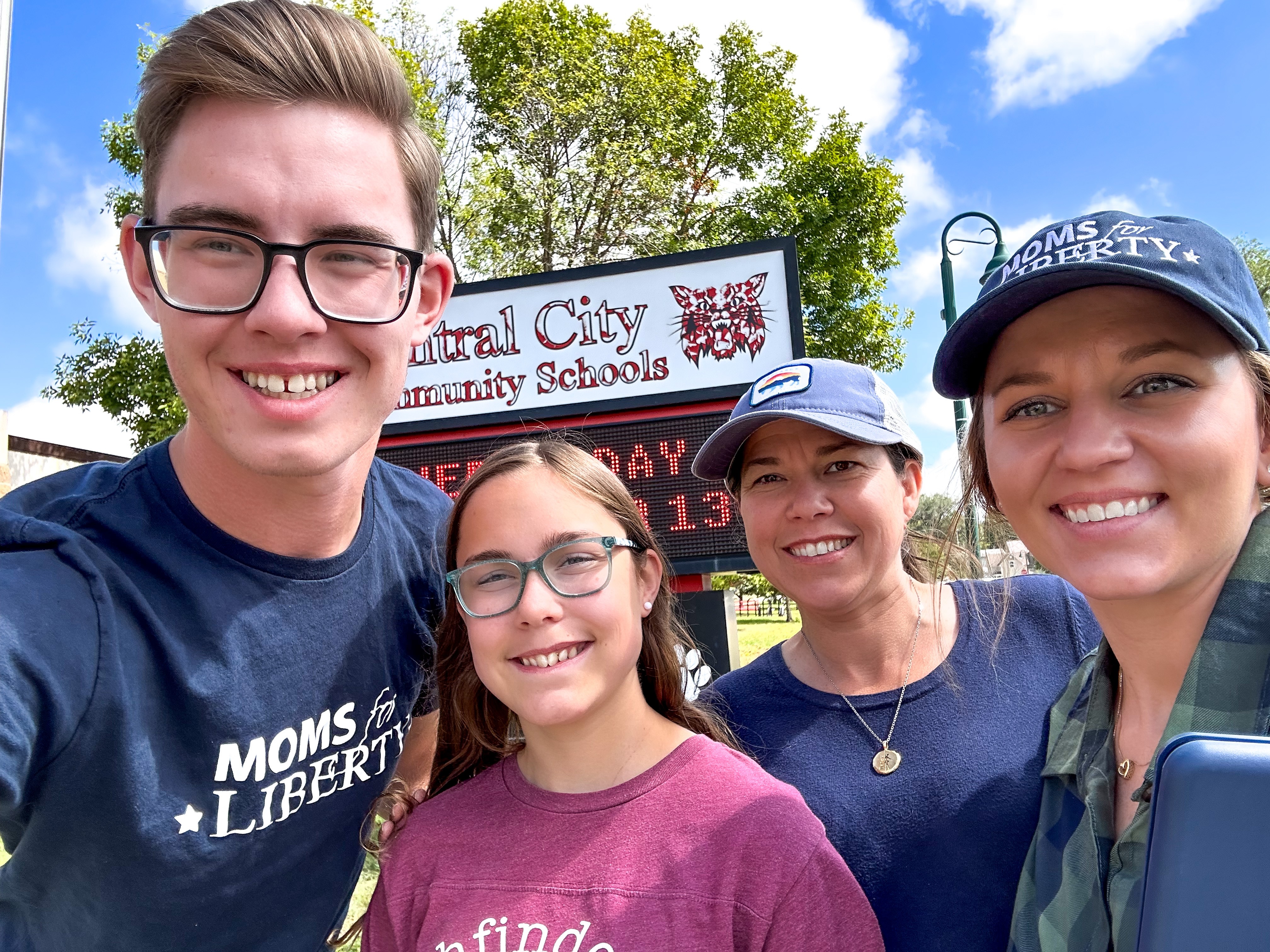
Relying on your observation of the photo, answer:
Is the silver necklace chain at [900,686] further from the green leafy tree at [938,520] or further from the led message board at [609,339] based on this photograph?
the led message board at [609,339]

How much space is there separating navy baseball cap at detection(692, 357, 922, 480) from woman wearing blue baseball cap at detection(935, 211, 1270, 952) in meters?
0.50

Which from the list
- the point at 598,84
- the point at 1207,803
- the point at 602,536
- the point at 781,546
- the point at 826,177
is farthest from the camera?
the point at 826,177

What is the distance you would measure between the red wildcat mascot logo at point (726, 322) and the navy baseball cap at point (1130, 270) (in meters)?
4.47

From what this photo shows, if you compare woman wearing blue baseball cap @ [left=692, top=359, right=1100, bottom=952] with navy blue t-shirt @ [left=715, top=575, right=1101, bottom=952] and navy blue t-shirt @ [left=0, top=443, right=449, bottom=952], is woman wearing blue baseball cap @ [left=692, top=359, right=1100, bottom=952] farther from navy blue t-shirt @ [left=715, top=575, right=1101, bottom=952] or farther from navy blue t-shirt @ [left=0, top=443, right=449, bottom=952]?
navy blue t-shirt @ [left=0, top=443, right=449, bottom=952]

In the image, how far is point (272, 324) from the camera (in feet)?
4.75

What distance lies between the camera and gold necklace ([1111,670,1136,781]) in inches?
52.2

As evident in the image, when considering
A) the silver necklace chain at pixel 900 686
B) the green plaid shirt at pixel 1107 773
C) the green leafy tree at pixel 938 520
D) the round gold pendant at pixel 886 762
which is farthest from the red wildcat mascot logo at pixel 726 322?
the green plaid shirt at pixel 1107 773

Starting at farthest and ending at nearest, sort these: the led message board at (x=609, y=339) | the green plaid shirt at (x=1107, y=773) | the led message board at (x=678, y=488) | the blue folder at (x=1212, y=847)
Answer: the led message board at (x=609, y=339)
the led message board at (x=678, y=488)
the green plaid shirt at (x=1107, y=773)
the blue folder at (x=1212, y=847)

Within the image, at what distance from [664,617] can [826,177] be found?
617 inches

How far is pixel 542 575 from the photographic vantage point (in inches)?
65.1

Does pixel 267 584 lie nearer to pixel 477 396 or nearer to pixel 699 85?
pixel 477 396

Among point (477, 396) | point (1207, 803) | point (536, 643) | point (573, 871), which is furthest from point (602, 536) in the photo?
point (477, 396)

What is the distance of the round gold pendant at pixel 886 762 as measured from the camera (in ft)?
5.50

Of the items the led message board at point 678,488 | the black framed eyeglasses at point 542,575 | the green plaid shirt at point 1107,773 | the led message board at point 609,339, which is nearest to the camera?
the green plaid shirt at point 1107,773
